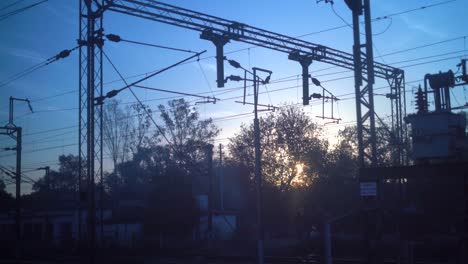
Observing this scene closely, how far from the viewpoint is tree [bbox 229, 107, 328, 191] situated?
51.3m

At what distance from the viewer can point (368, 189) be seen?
58.3 ft

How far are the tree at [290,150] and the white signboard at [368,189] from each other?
109 feet

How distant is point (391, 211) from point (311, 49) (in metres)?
9.14

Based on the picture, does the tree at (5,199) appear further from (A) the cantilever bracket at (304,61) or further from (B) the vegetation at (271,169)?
(A) the cantilever bracket at (304,61)

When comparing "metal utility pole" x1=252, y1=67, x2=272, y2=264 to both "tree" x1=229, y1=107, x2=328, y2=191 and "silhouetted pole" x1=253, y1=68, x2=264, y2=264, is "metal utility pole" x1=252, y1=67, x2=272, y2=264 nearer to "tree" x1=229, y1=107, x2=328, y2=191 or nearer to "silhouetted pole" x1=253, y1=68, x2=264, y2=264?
"silhouetted pole" x1=253, y1=68, x2=264, y2=264

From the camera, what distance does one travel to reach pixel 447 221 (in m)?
33.2

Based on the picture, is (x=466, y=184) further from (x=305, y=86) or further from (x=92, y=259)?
(x=92, y=259)

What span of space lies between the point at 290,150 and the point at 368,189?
110 feet

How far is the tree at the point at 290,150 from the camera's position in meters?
51.3

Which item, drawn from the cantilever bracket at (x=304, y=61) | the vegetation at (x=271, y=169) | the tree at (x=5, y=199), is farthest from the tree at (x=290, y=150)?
the tree at (x=5, y=199)

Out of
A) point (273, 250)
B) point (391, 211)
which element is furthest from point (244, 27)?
point (273, 250)

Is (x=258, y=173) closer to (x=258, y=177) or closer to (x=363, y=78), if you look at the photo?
(x=258, y=177)

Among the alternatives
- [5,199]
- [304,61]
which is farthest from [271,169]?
[5,199]

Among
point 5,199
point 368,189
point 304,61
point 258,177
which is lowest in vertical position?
point 5,199
